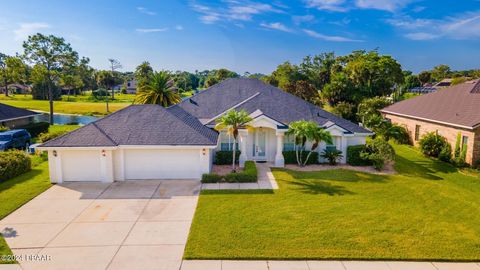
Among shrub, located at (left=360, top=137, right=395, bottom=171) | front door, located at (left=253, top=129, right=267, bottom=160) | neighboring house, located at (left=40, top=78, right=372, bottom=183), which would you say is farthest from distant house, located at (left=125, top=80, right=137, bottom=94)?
shrub, located at (left=360, top=137, right=395, bottom=171)

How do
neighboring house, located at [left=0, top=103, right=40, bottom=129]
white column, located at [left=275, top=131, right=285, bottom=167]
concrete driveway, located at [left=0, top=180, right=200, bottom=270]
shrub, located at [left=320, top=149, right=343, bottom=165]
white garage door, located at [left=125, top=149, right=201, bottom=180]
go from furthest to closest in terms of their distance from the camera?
neighboring house, located at [left=0, top=103, right=40, bottom=129]
shrub, located at [left=320, top=149, right=343, bottom=165]
white column, located at [left=275, top=131, right=285, bottom=167]
white garage door, located at [left=125, top=149, right=201, bottom=180]
concrete driveway, located at [left=0, top=180, right=200, bottom=270]

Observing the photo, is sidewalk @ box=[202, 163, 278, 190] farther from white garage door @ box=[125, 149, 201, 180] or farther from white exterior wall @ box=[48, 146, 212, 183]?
white garage door @ box=[125, 149, 201, 180]

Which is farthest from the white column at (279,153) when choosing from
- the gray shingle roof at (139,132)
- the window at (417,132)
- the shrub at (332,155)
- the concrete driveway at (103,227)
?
the window at (417,132)

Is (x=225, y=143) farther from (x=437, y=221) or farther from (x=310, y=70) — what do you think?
(x=310, y=70)

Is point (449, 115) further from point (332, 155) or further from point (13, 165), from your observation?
point (13, 165)

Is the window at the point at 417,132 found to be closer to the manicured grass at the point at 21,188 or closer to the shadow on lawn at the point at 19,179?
the manicured grass at the point at 21,188

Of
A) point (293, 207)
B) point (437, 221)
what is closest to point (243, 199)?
point (293, 207)

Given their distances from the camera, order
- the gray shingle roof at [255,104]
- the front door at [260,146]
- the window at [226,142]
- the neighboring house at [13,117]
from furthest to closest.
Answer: the neighboring house at [13,117]
the gray shingle roof at [255,104]
the window at [226,142]
the front door at [260,146]
